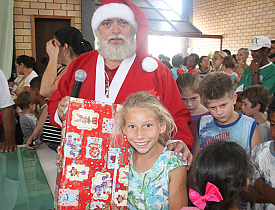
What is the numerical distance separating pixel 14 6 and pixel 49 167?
14.6 ft

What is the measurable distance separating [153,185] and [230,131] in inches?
32.5

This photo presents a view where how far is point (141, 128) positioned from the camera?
4.00ft

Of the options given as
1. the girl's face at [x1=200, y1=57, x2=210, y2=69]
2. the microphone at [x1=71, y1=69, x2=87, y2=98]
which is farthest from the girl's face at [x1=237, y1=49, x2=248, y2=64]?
the microphone at [x1=71, y1=69, x2=87, y2=98]

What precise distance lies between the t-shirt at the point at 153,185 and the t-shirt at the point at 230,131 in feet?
2.00

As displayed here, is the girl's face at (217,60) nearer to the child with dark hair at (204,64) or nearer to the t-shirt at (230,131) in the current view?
the child with dark hair at (204,64)

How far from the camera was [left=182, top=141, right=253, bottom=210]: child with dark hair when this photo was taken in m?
1.03

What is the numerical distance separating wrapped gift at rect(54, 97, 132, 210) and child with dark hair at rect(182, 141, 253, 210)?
31cm

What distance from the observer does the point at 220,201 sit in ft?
3.36

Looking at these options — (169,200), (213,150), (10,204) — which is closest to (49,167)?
(10,204)

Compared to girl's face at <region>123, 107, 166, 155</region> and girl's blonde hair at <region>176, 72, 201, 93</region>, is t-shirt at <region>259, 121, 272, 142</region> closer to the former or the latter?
girl's blonde hair at <region>176, 72, 201, 93</region>

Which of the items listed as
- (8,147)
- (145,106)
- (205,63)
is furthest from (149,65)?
(205,63)

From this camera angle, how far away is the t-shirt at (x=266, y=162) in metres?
1.49

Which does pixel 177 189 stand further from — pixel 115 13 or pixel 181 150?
pixel 115 13

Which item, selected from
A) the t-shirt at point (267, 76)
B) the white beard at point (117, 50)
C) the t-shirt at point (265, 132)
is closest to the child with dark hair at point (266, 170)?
the t-shirt at point (265, 132)
